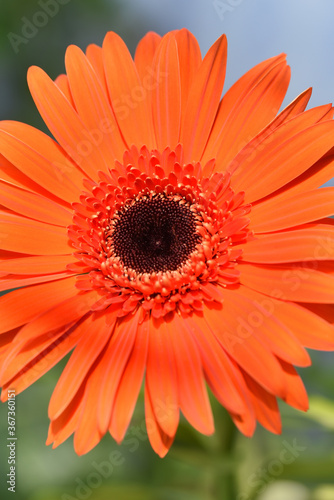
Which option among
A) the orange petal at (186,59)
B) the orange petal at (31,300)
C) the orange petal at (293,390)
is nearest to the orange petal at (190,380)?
the orange petal at (293,390)

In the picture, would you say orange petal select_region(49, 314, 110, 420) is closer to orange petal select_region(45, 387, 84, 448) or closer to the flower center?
orange petal select_region(45, 387, 84, 448)

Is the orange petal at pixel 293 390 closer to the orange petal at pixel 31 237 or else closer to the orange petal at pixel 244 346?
the orange petal at pixel 244 346

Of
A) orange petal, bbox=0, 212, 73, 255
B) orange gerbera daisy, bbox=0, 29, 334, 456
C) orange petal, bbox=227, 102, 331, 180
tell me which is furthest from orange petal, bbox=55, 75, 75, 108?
orange petal, bbox=227, 102, 331, 180

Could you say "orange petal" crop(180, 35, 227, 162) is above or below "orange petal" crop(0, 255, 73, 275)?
above

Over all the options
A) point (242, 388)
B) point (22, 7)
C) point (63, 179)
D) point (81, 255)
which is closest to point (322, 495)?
point (242, 388)

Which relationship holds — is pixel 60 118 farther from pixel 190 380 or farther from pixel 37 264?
pixel 190 380

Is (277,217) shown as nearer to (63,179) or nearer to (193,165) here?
(193,165)
